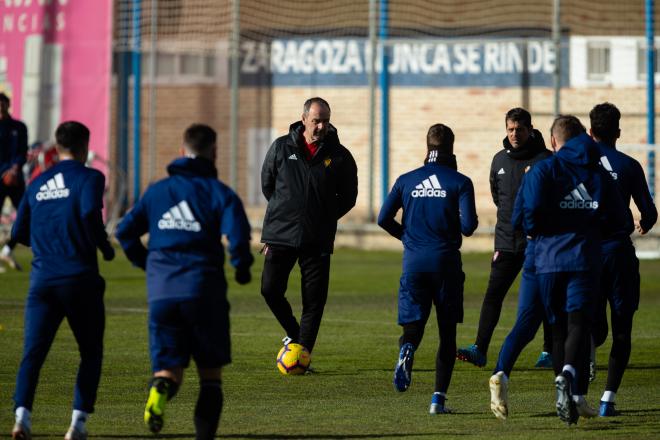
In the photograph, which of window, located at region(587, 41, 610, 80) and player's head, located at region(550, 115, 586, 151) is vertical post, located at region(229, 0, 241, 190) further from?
player's head, located at region(550, 115, 586, 151)

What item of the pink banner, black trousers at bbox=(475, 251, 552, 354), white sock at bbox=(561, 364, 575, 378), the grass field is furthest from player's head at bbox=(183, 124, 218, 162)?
the pink banner

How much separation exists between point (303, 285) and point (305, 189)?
780 mm

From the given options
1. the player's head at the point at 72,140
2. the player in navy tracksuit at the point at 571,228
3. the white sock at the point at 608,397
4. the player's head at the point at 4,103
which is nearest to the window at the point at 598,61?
the player's head at the point at 4,103

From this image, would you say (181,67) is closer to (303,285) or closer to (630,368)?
(303,285)

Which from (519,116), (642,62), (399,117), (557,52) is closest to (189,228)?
(519,116)

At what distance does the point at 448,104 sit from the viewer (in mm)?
27516

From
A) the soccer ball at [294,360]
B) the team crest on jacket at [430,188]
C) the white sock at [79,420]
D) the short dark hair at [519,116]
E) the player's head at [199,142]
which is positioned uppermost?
the short dark hair at [519,116]

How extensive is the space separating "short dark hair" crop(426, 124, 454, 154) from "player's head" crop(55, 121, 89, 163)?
8.49 ft

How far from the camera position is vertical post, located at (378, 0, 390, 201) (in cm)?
2736

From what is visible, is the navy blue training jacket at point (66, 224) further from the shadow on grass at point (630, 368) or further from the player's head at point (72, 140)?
the shadow on grass at point (630, 368)

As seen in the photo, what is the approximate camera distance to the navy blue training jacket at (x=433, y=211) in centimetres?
992

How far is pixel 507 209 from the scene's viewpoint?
11906 millimetres

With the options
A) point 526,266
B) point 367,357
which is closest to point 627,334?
point 526,266

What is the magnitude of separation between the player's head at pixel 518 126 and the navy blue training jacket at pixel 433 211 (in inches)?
63.9
